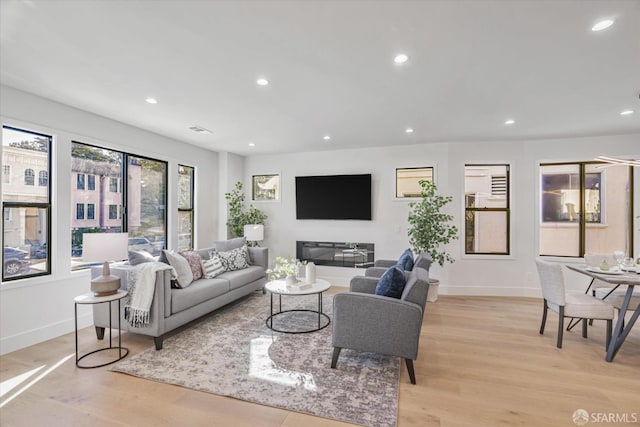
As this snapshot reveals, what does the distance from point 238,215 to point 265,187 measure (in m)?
0.83

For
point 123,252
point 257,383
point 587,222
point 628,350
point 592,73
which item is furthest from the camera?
point 587,222

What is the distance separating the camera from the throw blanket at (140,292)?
301cm

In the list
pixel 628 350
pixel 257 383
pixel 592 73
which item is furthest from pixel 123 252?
pixel 628 350

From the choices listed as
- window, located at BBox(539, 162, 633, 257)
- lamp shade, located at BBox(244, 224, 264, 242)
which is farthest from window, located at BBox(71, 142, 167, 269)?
window, located at BBox(539, 162, 633, 257)

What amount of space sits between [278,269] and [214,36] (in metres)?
2.52

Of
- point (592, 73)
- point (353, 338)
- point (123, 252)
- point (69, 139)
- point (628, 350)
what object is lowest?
point (628, 350)

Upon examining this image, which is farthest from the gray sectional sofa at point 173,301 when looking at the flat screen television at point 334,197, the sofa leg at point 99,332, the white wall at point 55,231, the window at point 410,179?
the window at point 410,179

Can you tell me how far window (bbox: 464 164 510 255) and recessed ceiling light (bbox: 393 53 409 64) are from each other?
345 centimetres

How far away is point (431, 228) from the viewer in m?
4.89

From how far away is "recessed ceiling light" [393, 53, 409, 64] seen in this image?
241cm

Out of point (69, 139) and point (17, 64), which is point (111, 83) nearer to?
point (17, 64)

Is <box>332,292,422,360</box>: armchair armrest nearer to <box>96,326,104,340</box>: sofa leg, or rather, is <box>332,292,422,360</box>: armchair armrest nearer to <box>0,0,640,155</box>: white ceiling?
<box>0,0,640,155</box>: white ceiling

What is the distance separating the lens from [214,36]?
216 centimetres

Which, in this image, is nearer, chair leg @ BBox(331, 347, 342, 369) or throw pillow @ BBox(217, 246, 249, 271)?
chair leg @ BBox(331, 347, 342, 369)
